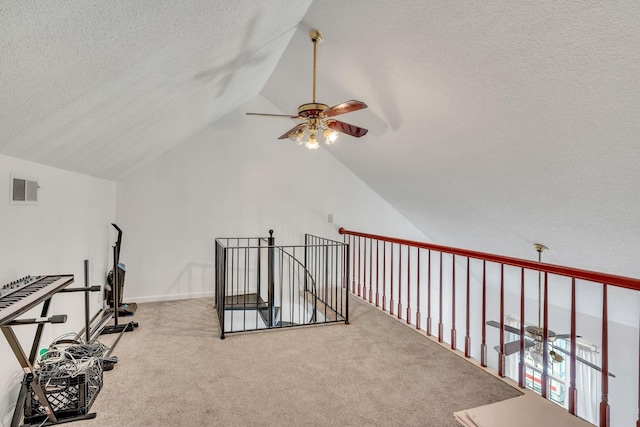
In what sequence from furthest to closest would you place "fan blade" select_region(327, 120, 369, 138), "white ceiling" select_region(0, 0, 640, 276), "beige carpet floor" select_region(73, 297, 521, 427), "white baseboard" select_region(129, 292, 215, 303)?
"white baseboard" select_region(129, 292, 215, 303)
"fan blade" select_region(327, 120, 369, 138)
"beige carpet floor" select_region(73, 297, 521, 427)
"white ceiling" select_region(0, 0, 640, 276)

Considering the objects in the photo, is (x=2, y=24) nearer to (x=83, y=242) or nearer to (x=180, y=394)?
(x=180, y=394)

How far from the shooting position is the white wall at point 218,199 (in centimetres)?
422

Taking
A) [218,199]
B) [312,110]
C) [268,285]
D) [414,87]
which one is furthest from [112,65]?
[218,199]

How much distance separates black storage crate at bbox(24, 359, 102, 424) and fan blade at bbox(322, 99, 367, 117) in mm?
2417

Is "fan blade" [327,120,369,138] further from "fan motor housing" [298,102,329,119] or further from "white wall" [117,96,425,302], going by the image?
"white wall" [117,96,425,302]

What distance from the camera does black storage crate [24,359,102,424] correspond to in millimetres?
1837

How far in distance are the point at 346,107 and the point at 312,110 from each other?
0.30m

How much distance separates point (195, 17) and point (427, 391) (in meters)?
2.69

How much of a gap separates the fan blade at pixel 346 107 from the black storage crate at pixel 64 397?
7.93 feet

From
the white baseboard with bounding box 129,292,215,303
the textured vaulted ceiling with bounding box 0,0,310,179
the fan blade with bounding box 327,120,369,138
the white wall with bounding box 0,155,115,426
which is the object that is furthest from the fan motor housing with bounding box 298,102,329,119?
the white baseboard with bounding box 129,292,215,303

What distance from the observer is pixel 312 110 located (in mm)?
2580

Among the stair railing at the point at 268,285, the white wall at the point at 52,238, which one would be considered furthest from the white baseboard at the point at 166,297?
the white wall at the point at 52,238

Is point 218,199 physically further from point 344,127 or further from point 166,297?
point 344,127

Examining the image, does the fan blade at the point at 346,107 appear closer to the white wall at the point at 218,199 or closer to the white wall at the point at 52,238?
the white wall at the point at 218,199
